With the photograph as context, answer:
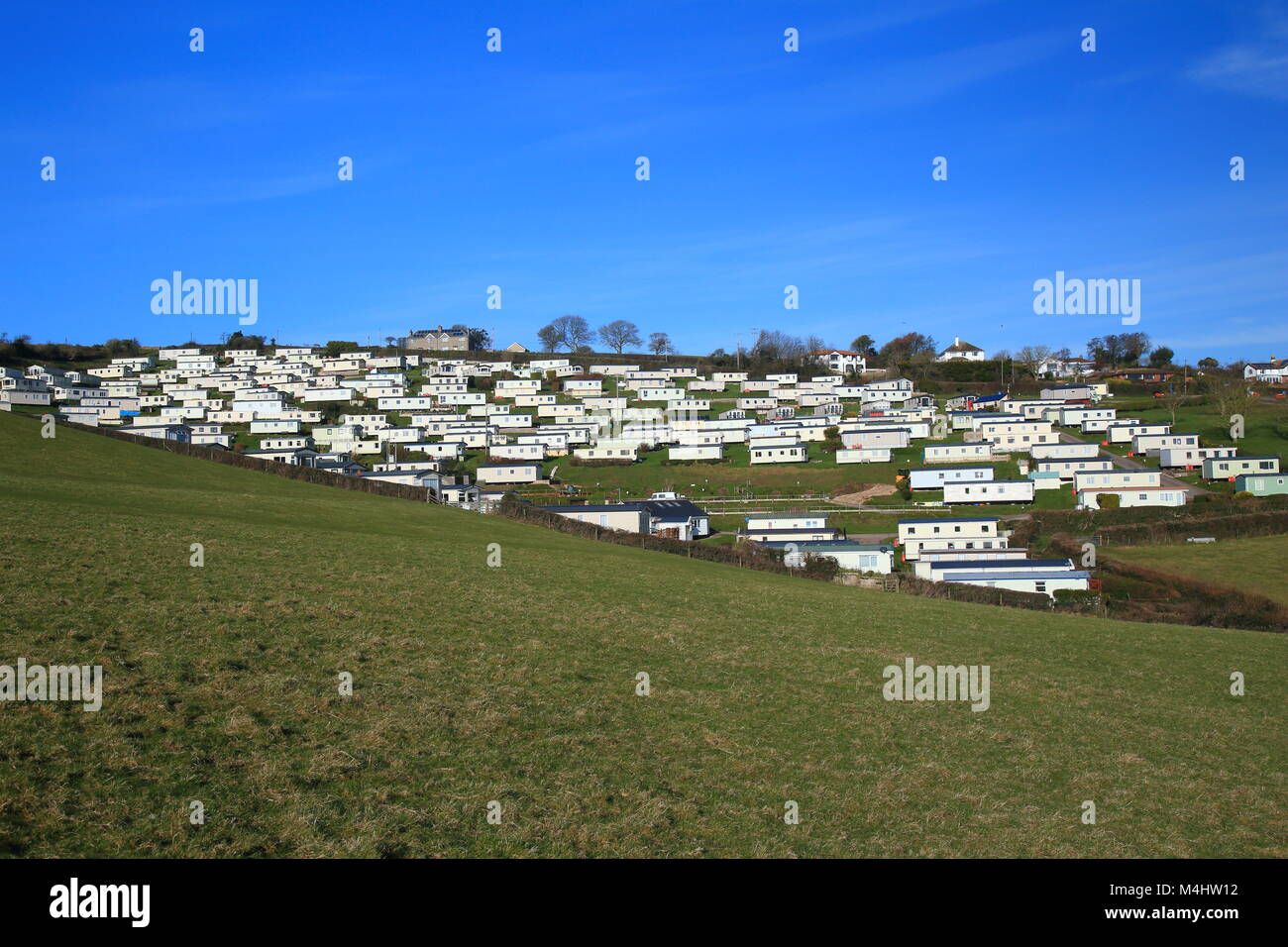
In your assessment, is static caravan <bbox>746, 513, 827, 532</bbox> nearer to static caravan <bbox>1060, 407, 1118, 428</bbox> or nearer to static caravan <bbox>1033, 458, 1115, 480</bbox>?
static caravan <bbox>1033, 458, 1115, 480</bbox>

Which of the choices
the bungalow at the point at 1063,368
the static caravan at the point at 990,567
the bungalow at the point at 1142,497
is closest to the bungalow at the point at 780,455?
the bungalow at the point at 1142,497

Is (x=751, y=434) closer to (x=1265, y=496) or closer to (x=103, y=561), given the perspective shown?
(x=1265, y=496)

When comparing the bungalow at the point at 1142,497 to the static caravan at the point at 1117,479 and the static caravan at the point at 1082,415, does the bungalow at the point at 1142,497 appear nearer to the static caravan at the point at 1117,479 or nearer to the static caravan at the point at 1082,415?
the static caravan at the point at 1117,479

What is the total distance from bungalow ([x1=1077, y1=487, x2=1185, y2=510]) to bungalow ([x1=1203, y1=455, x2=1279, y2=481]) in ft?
23.8

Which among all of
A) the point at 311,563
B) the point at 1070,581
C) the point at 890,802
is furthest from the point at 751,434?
the point at 890,802

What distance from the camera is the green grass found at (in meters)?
44.6

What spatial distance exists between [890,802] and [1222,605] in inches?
1410

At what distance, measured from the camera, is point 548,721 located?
12.3m

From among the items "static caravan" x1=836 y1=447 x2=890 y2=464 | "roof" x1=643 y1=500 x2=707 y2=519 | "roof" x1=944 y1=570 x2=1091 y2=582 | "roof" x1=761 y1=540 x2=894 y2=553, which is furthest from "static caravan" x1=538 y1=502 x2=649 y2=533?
"static caravan" x1=836 y1=447 x2=890 y2=464

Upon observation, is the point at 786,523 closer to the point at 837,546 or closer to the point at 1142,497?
the point at 837,546

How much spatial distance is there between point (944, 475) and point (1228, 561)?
2866 cm

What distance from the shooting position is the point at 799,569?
36094 millimetres

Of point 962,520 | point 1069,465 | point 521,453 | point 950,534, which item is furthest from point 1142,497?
point 521,453

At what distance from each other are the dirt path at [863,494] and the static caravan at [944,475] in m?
2.21
